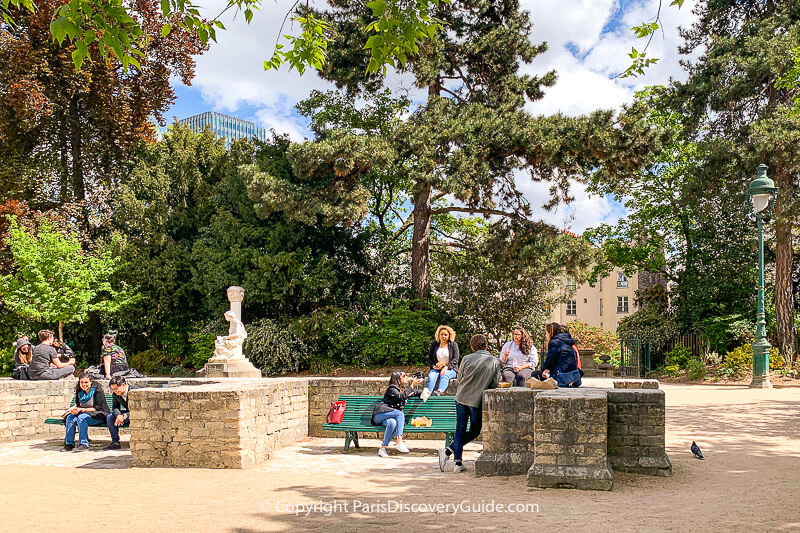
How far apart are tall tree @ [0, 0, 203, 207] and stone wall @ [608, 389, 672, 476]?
2068cm

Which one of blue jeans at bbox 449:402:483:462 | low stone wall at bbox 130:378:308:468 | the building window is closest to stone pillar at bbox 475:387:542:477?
blue jeans at bbox 449:402:483:462

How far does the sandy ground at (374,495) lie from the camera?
5.43 m

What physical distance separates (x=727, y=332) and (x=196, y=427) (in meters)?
18.8

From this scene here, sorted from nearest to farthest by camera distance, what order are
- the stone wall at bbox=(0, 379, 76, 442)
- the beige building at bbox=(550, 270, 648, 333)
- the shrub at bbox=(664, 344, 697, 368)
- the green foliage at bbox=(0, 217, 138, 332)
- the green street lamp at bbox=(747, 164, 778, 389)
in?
the stone wall at bbox=(0, 379, 76, 442) → the green street lamp at bbox=(747, 164, 778, 389) → the green foliage at bbox=(0, 217, 138, 332) → the shrub at bbox=(664, 344, 697, 368) → the beige building at bbox=(550, 270, 648, 333)

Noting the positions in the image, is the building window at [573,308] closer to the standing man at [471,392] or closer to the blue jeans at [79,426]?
the blue jeans at [79,426]

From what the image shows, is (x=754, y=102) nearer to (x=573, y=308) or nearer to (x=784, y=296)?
(x=784, y=296)

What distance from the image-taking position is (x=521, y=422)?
738 centimetres

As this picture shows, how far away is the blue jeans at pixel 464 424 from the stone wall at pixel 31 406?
6644mm

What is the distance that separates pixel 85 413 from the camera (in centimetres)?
959

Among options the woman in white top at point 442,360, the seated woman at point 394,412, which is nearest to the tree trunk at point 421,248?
the woman in white top at point 442,360

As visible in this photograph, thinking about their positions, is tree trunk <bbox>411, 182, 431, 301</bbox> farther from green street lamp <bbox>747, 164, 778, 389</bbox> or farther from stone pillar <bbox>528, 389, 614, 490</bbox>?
stone pillar <bbox>528, 389, 614, 490</bbox>

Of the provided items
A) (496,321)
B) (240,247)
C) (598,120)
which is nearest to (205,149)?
(240,247)

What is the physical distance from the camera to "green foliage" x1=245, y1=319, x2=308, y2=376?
22.0 meters

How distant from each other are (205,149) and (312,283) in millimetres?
8716
